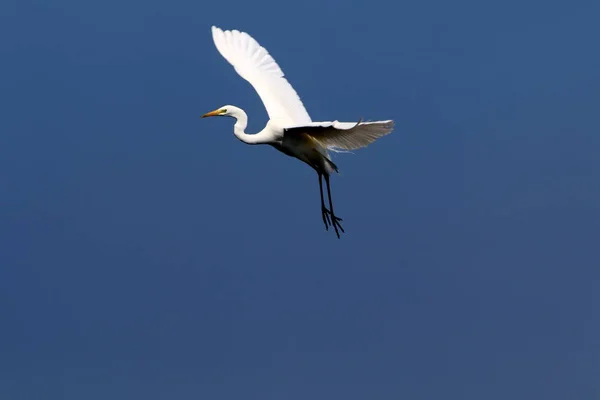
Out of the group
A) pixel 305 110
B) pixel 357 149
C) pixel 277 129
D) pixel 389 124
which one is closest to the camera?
pixel 389 124

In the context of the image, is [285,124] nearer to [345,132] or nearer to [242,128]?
[242,128]

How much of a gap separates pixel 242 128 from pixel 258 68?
114 inches

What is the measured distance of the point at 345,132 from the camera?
61.7 ft

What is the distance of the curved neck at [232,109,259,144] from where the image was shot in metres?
20.9

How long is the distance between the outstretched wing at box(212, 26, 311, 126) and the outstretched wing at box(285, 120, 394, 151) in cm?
233

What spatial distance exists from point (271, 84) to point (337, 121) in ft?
18.5

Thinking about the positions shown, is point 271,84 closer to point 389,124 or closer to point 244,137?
point 244,137

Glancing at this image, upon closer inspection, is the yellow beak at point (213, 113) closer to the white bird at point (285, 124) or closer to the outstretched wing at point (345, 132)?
the white bird at point (285, 124)

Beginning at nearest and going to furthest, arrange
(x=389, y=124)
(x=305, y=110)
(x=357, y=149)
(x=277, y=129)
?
(x=389, y=124), (x=357, y=149), (x=277, y=129), (x=305, y=110)

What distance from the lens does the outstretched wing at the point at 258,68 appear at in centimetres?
2277

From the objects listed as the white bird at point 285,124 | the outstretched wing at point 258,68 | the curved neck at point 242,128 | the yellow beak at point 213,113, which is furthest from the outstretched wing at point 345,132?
the outstretched wing at point 258,68

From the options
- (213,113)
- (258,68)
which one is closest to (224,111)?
(213,113)

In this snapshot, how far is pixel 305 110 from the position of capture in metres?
22.8

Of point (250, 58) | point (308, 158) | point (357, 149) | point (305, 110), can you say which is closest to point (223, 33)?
point (250, 58)
